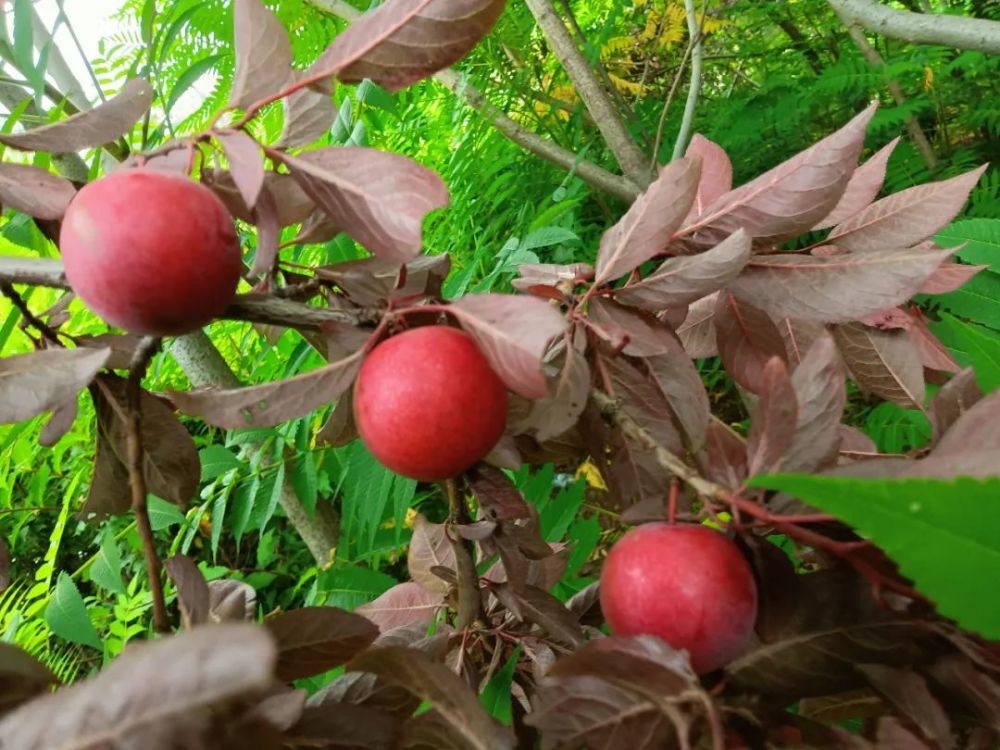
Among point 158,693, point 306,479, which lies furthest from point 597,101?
Answer: point 158,693

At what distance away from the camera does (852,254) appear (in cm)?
38

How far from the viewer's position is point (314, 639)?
12.4 inches

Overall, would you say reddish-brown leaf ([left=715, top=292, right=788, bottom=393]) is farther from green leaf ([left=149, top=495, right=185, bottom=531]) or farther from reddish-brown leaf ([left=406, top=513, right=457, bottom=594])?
green leaf ([left=149, top=495, right=185, bottom=531])

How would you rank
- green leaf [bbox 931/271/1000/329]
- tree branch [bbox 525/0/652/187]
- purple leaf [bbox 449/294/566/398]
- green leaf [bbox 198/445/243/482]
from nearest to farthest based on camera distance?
purple leaf [bbox 449/294/566/398]
green leaf [bbox 931/271/1000/329]
green leaf [bbox 198/445/243/482]
tree branch [bbox 525/0/652/187]

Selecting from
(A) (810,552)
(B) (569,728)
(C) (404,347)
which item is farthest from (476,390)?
(A) (810,552)

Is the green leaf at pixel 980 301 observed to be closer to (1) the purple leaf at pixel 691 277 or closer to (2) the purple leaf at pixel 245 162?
(1) the purple leaf at pixel 691 277

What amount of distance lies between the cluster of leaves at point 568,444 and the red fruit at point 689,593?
0.05 ft

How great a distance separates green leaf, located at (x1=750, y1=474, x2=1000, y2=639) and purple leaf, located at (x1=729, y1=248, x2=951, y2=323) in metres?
0.17

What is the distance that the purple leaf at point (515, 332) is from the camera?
26 centimetres

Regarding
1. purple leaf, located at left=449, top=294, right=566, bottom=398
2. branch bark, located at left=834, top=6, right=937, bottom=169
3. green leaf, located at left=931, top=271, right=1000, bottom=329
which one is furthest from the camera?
branch bark, located at left=834, top=6, right=937, bottom=169

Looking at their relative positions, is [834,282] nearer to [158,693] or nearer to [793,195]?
[793,195]

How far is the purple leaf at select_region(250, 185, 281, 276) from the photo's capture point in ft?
1.01

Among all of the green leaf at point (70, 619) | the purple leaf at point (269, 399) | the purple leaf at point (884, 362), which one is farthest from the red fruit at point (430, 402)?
the green leaf at point (70, 619)

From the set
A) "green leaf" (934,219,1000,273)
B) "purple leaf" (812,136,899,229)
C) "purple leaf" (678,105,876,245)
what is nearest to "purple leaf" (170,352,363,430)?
"purple leaf" (678,105,876,245)
